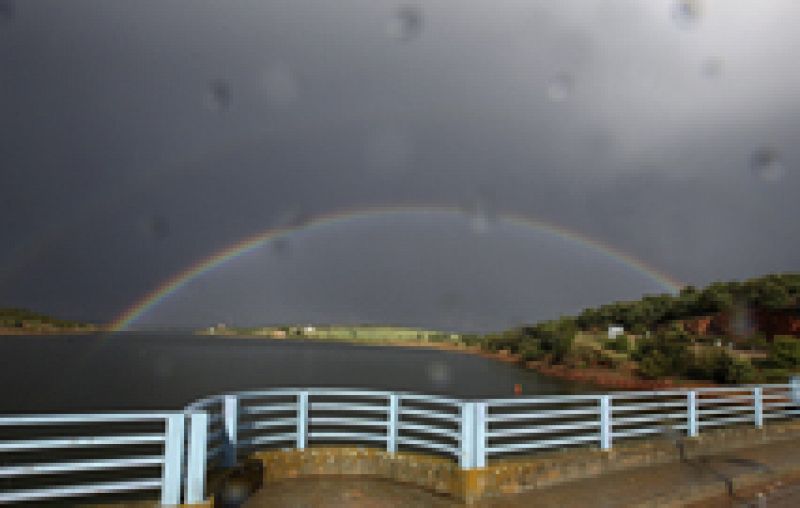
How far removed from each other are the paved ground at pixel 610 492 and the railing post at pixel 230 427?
674mm

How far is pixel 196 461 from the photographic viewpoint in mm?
6012

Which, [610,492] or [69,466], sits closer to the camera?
[69,466]

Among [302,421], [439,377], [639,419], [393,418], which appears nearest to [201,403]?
[302,421]

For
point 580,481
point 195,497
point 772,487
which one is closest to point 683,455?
point 772,487

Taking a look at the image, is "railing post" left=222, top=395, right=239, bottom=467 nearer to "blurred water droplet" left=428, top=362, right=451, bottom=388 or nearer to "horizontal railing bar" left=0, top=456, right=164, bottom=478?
"horizontal railing bar" left=0, top=456, right=164, bottom=478

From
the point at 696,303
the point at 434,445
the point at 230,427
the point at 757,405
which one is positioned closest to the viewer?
the point at 434,445

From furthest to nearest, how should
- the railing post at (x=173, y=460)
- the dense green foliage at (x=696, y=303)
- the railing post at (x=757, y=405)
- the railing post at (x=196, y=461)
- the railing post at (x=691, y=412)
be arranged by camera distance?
the dense green foliage at (x=696, y=303) < the railing post at (x=757, y=405) < the railing post at (x=691, y=412) < the railing post at (x=196, y=461) < the railing post at (x=173, y=460)

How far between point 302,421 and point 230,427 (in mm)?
1144

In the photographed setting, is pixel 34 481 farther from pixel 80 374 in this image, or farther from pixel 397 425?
pixel 80 374

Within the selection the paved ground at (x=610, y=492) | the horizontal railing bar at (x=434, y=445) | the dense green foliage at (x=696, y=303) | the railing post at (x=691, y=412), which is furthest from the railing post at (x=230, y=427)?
the dense green foliage at (x=696, y=303)

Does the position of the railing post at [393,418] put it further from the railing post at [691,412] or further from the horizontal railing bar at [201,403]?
the railing post at [691,412]

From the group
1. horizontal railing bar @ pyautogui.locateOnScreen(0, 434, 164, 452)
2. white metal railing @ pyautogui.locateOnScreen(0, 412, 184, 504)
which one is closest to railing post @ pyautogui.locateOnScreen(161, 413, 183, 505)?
white metal railing @ pyautogui.locateOnScreen(0, 412, 184, 504)

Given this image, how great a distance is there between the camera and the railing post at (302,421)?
27.7 feet

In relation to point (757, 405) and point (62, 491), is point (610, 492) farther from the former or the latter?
point (757, 405)
